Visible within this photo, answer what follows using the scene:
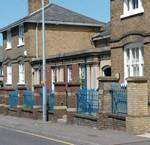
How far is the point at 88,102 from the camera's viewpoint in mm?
22203

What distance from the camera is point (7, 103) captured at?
3247 centimetres

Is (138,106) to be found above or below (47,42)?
below

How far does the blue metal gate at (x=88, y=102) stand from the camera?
21562 mm

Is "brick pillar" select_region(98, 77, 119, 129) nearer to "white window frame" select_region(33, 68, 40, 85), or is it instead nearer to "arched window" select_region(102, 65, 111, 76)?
"arched window" select_region(102, 65, 111, 76)

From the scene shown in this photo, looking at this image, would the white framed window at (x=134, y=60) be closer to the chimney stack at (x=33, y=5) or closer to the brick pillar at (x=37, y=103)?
the brick pillar at (x=37, y=103)

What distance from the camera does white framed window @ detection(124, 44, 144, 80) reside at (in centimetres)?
2286

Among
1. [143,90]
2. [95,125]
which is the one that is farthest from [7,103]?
[143,90]

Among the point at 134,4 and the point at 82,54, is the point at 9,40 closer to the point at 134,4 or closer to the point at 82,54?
the point at 82,54

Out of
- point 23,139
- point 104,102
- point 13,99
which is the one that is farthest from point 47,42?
point 23,139

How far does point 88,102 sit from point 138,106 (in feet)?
14.4

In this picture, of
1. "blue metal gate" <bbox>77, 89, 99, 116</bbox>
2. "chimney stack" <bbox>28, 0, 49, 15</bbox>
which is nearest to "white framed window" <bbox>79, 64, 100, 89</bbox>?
"blue metal gate" <bbox>77, 89, 99, 116</bbox>

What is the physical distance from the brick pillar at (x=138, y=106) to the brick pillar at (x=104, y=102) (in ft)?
5.85

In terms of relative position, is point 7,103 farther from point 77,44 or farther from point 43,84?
point 77,44

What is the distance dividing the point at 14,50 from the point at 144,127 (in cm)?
2546
